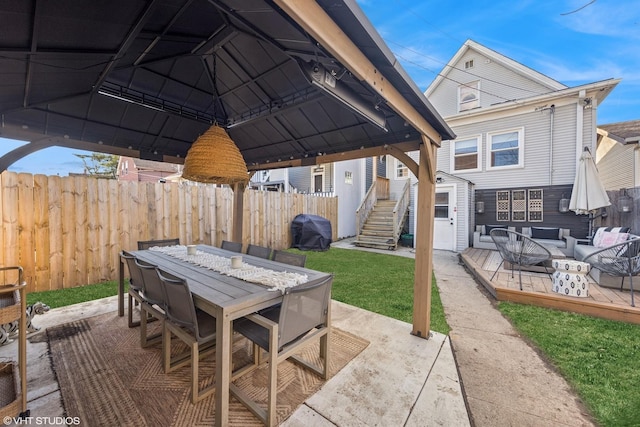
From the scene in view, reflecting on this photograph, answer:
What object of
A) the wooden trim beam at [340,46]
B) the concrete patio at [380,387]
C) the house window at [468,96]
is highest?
the house window at [468,96]

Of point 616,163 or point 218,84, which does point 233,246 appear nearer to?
point 218,84

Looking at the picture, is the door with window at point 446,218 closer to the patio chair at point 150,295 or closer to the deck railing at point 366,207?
the deck railing at point 366,207

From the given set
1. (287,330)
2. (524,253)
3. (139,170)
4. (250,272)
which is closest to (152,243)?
(250,272)

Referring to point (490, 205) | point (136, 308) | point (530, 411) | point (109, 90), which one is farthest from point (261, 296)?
point (490, 205)

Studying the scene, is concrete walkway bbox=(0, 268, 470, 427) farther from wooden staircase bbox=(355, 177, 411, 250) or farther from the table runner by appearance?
wooden staircase bbox=(355, 177, 411, 250)

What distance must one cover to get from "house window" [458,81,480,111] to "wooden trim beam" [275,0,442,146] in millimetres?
8754

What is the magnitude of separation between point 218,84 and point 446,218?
8014mm

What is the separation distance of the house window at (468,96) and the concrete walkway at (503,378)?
7954mm

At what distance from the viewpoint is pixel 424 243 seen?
292cm

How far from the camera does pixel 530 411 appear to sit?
6.14ft

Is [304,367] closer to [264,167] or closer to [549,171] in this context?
[264,167]

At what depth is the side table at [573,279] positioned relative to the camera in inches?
145

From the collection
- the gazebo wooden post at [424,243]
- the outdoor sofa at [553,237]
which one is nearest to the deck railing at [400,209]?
the outdoor sofa at [553,237]

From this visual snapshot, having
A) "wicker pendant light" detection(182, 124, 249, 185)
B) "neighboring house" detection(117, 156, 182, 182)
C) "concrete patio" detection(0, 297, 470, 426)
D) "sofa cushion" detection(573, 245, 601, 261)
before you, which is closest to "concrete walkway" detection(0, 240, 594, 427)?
"concrete patio" detection(0, 297, 470, 426)
